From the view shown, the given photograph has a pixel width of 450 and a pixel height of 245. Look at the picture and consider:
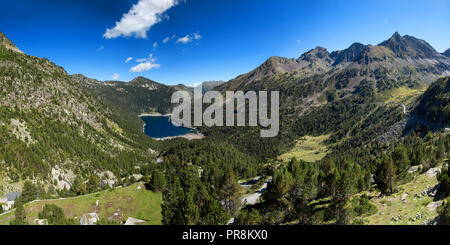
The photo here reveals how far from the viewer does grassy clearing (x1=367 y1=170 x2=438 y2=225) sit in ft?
102

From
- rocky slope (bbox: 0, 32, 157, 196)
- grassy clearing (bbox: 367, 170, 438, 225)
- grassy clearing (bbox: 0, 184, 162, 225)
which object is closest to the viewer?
grassy clearing (bbox: 367, 170, 438, 225)

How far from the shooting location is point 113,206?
8181 centimetres

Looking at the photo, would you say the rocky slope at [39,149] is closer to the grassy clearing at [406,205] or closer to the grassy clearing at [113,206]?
the grassy clearing at [113,206]

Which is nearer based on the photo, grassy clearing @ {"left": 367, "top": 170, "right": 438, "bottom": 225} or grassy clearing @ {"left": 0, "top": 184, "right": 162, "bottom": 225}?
grassy clearing @ {"left": 367, "top": 170, "right": 438, "bottom": 225}

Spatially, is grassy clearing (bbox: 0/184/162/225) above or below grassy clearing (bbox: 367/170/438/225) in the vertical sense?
below

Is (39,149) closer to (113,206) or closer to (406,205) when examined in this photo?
(113,206)

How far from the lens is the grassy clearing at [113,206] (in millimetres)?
74750

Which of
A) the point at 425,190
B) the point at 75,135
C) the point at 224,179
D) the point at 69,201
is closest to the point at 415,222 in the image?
the point at 425,190

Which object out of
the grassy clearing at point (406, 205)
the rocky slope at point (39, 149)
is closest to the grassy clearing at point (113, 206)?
the rocky slope at point (39, 149)

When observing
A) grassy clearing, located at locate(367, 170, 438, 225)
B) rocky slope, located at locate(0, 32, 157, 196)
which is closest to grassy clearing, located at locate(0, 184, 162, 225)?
rocky slope, located at locate(0, 32, 157, 196)

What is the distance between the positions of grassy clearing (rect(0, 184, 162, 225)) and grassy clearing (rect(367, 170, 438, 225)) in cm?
6945

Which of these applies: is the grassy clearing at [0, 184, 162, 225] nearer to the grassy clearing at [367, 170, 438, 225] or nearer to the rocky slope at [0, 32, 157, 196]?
the rocky slope at [0, 32, 157, 196]
